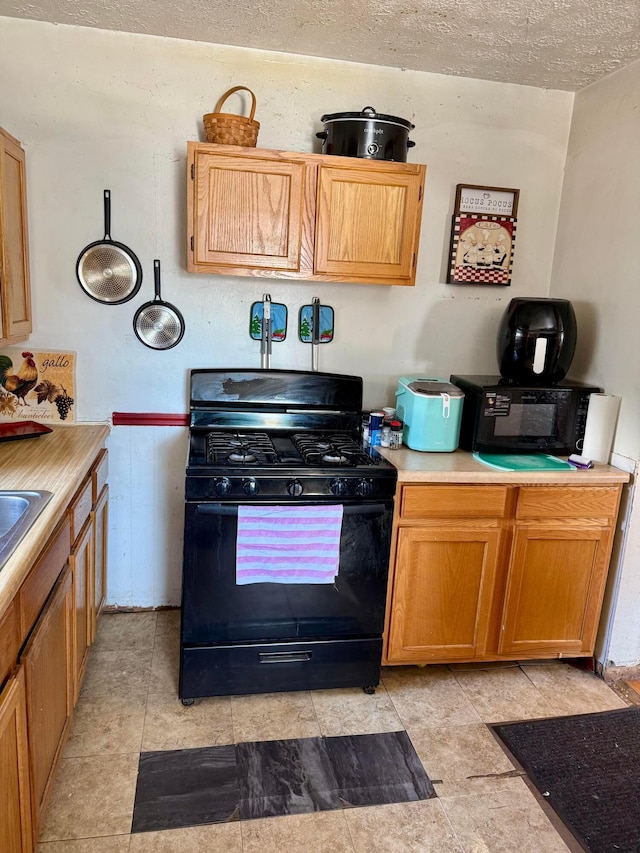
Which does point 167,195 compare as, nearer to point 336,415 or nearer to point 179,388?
point 179,388

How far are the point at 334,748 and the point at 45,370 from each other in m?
1.83

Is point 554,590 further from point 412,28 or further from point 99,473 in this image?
point 412,28

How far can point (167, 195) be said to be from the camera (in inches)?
97.0

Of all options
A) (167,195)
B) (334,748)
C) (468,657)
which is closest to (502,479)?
(468,657)

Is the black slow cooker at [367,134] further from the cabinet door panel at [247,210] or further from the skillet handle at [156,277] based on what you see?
the skillet handle at [156,277]

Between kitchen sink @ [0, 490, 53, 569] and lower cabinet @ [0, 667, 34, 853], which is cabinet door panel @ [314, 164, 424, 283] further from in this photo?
lower cabinet @ [0, 667, 34, 853]

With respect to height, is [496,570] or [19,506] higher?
[19,506]

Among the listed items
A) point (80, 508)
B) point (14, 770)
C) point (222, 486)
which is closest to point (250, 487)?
point (222, 486)

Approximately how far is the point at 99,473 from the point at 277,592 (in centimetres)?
84

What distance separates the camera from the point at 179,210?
2.48 meters

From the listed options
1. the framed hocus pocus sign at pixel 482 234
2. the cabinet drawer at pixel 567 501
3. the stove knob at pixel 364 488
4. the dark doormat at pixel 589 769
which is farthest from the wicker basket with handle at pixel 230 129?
the dark doormat at pixel 589 769

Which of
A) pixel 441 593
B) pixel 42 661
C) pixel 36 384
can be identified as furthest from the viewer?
pixel 36 384

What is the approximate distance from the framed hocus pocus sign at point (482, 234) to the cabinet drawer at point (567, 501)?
1024 millimetres

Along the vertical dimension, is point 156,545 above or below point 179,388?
below
